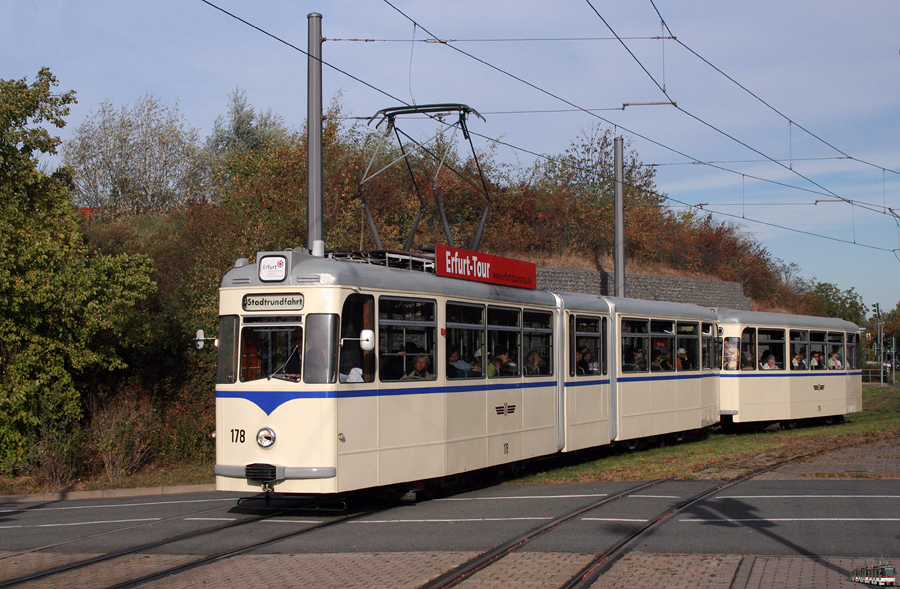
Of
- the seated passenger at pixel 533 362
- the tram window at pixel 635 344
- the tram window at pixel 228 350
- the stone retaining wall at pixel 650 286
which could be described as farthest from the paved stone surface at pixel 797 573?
the stone retaining wall at pixel 650 286

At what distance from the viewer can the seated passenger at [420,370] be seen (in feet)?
36.4

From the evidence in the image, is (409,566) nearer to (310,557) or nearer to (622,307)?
(310,557)

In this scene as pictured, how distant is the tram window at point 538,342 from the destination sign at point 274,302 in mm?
4512

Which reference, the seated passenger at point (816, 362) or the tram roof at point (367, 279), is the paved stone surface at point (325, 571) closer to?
the tram roof at point (367, 279)

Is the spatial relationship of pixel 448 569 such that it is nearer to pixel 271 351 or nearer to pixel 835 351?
pixel 271 351

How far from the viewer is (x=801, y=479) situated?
12711 millimetres

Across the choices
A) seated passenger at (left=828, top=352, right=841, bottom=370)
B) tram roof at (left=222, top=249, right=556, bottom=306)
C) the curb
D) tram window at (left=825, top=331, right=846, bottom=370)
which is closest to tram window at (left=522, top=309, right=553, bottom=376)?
tram roof at (left=222, top=249, right=556, bottom=306)

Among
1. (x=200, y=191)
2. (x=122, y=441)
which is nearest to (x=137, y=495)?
(x=122, y=441)

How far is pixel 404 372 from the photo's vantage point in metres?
11.0

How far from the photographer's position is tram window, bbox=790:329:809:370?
23.3 m

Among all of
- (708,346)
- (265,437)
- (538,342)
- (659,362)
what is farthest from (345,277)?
(708,346)

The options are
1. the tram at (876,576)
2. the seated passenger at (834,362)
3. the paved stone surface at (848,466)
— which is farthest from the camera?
the seated passenger at (834,362)

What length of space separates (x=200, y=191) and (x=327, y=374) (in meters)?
32.2

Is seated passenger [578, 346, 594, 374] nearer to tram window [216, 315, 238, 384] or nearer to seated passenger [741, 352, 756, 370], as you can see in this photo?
tram window [216, 315, 238, 384]
